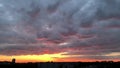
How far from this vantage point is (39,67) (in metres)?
84.6

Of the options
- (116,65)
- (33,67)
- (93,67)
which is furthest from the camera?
(33,67)

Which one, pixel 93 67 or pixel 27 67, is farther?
pixel 27 67

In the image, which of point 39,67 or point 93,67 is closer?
point 93,67

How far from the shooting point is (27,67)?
286ft

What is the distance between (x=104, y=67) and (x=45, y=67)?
62.8ft

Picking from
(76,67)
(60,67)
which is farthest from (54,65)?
(76,67)

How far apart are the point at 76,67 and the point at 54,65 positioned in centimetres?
730

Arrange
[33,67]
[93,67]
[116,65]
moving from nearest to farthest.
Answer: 1. [93,67]
2. [116,65]
3. [33,67]

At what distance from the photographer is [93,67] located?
253 ft

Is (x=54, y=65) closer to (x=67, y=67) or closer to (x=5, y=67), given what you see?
(x=67, y=67)

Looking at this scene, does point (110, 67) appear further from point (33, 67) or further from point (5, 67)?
point (5, 67)

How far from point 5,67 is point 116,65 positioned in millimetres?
36388

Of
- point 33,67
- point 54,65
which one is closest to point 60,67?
point 54,65

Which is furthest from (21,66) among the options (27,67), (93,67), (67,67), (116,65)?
(116,65)
